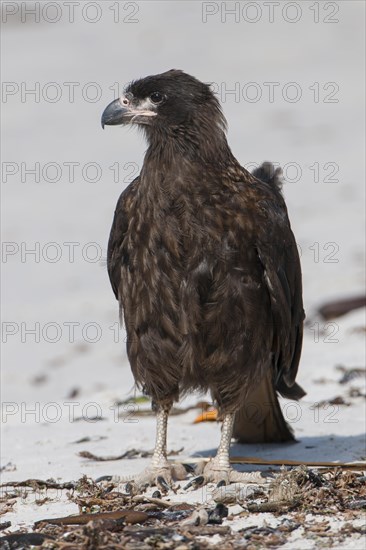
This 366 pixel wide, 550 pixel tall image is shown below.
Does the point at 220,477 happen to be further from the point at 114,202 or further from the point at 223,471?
the point at 114,202

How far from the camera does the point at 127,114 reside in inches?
242

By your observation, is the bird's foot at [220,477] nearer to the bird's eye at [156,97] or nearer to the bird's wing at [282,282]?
the bird's wing at [282,282]

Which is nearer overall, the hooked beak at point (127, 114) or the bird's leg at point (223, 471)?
the bird's leg at point (223, 471)

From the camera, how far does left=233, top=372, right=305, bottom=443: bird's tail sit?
6668 mm

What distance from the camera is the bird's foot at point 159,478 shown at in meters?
5.75

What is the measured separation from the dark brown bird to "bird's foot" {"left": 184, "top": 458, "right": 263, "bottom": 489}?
1 centimetres

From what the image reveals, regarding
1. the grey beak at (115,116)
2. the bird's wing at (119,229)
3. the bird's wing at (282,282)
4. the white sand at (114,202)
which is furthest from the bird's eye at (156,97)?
the white sand at (114,202)

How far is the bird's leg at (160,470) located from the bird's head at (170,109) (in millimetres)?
1538

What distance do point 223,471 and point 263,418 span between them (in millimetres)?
924

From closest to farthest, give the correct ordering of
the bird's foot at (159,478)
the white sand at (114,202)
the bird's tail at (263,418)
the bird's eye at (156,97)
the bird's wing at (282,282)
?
1. the bird's foot at (159,478)
2. the bird's wing at (282,282)
3. the bird's eye at (156,97)
4. the bird's tail at (263,418)
5. the white sand at (114,202)

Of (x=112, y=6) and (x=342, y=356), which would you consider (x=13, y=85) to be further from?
(x=342, y=356)

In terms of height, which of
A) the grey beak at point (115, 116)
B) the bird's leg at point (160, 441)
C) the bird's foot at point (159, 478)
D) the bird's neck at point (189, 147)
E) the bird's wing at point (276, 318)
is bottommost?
the bird's foot at point (159, 478)

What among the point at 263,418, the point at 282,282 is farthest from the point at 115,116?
the point at 263,418

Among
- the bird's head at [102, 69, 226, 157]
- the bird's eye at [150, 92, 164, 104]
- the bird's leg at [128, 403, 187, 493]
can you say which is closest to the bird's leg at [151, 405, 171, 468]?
the bird's leg at [128, 403, 187, 493]
